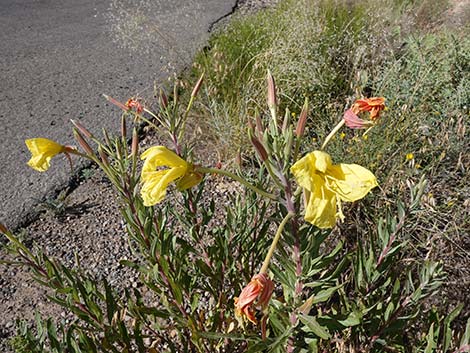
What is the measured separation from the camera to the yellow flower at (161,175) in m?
0.93

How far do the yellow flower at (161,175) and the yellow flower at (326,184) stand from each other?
0.24 meters

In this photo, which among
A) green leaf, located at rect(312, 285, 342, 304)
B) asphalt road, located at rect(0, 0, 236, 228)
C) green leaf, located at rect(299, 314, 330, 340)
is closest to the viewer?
green leaf, located at rect(299, 314, 330, 340)

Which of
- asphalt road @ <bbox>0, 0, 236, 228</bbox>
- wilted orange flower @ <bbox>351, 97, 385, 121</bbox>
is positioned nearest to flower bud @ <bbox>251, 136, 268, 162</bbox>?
wilted orange flower @ <bbox>351, 97, 385, 121</bbox>

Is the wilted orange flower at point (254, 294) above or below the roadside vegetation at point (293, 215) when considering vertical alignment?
above

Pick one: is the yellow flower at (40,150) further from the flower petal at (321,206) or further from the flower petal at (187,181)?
the flower petal at (321,206)

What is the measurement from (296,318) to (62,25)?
609cm

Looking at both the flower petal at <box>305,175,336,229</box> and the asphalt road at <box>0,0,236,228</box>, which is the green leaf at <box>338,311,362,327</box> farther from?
the asphalt road at <box>0,0,236,228</box>

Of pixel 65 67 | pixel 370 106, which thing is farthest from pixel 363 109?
pixel 65 67

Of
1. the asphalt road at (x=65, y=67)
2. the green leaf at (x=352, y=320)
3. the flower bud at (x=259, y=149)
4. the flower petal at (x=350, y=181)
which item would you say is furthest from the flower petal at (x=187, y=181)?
the asphalt road at (x=65, y=67)

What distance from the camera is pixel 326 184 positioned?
90cm

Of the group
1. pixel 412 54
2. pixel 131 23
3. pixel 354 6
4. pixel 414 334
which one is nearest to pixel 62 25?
pixel 131 23

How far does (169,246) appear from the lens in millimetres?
1450

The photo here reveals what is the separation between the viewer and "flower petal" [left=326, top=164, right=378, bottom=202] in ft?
2.90

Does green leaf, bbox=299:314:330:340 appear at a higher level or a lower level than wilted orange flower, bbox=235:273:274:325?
lower
